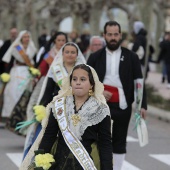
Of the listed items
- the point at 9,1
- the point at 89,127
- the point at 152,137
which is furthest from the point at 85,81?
the point at 9,1

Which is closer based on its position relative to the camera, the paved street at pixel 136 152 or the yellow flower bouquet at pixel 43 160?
the yellow flower bouquet at pixel 43 160

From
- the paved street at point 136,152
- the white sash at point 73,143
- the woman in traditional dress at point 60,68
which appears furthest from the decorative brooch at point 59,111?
the paved street at point 136,152

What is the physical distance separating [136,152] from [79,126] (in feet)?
17.7

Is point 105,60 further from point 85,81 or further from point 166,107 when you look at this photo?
point 166,107

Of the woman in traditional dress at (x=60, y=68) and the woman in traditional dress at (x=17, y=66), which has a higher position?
the woman in traditional dress at (x=60, y=68)

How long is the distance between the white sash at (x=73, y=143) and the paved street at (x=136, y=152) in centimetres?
372

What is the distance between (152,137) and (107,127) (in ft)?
23.4

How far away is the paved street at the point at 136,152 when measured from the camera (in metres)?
9.88

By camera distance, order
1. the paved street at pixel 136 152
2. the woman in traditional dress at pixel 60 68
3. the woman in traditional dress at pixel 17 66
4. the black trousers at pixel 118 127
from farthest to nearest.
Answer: the woman in traditional dress at pixel 17 66, the paved street at pixel 136 152, the woman in traditional dress at pixel 60 68, the black trousers at pixel 118 127

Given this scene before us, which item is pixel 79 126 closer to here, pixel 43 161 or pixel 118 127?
pixel 43 161

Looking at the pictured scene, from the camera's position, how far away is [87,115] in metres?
5.83

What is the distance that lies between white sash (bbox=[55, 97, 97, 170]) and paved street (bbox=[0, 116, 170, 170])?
3723 millimetres

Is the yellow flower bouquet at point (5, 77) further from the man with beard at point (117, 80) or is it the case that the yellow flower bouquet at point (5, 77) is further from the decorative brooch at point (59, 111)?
the decorative brooch at point (59, 111)

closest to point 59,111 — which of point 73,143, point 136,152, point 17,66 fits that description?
point 73,143
